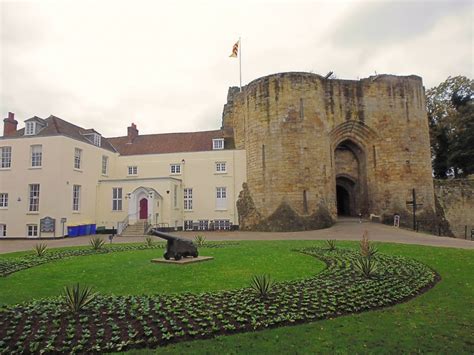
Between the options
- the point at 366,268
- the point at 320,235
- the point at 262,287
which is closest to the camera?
the point at 262,287

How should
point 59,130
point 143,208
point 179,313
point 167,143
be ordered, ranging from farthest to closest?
1. point 167,143
2. point 143,208
3. point 59,130
4. point 179,313

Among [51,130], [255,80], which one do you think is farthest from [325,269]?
[51,130]

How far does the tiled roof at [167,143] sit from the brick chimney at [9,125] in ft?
29.4

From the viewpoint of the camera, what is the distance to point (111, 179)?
30609 mm

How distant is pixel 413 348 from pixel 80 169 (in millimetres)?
28097

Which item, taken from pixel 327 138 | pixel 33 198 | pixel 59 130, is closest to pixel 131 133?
pixel 59 130

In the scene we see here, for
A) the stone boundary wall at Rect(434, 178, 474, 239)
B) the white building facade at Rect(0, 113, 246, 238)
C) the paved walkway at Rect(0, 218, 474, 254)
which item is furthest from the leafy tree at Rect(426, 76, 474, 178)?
the white building facade at Rect(0, 113, 246, 238)

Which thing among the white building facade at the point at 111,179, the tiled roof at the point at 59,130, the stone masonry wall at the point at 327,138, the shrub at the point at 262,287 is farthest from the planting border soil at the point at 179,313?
the tiled roof at the point at 59,130

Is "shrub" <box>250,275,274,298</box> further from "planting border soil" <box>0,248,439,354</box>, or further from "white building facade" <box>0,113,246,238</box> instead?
"white building facade" <box>0,113,246,238</box>

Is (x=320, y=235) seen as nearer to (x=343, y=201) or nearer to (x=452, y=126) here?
(x=343, y=201)

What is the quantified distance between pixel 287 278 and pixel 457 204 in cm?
3060

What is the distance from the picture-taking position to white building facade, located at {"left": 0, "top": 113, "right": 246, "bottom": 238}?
86.0 feet

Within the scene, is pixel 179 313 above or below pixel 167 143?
below

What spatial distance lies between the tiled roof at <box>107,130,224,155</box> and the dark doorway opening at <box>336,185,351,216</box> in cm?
1348
